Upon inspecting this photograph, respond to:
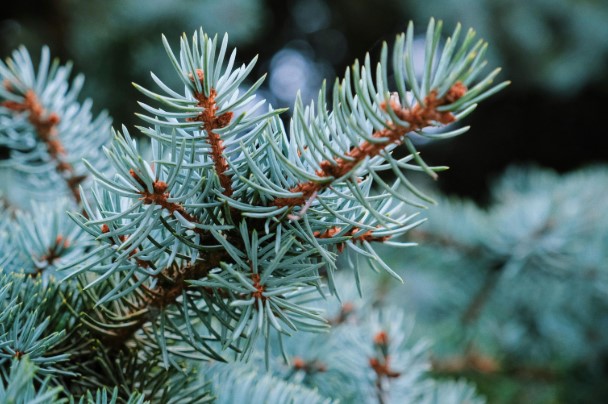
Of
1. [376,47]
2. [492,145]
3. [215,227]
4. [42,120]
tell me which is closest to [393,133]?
[215,227]

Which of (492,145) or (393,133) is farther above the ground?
(492,145)

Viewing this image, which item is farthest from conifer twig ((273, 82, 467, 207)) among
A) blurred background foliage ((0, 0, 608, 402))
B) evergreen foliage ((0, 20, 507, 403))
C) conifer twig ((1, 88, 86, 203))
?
blurred background foliage ((0, 0, 608, 402))

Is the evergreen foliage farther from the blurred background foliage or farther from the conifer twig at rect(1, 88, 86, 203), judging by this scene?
the blurred background foliage

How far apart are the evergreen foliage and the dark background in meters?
0.52

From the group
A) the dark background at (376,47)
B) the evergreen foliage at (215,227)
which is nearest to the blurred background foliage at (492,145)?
the dark background at (376,47)

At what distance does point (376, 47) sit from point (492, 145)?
24.4 inches

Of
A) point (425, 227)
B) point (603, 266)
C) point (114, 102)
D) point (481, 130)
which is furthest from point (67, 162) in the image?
point (481, 130)

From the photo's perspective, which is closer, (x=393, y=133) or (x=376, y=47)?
(x=393, y=133)

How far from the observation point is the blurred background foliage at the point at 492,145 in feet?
2.03

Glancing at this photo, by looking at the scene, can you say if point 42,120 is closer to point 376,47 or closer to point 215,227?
point 215,227

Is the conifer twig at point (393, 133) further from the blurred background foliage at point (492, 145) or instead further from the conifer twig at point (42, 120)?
the blurred background foliage at point (492, 145)

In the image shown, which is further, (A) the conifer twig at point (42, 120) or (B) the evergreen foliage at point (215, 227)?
(A) the conifer twig at point (42, 120)

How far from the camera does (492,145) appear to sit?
213 cm

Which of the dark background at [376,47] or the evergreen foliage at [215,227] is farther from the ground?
the dark background at [376,47]
